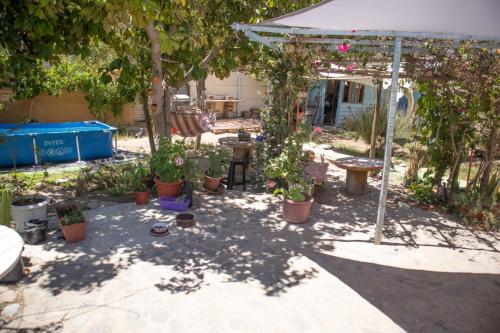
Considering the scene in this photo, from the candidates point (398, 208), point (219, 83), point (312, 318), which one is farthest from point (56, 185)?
point (219, 83)

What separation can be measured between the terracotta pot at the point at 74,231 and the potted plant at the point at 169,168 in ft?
5.09

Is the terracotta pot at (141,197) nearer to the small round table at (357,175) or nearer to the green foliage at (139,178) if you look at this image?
the green foliage at (139,178)

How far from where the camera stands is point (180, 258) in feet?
12.8

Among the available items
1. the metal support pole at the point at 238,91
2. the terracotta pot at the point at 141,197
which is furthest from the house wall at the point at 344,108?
the terracotta pot at the point at 141,197

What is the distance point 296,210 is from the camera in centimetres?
495

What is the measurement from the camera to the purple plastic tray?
523 cm

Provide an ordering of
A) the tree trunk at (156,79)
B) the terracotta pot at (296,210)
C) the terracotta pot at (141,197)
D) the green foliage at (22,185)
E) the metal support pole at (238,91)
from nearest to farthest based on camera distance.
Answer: the green foliage at (22,185) < the terracotta pot at (296,210) < the terracotta pot at (141,197) < the tree trunk at (156,79) < the metal support pole at (238,91)

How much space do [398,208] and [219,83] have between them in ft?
41.3

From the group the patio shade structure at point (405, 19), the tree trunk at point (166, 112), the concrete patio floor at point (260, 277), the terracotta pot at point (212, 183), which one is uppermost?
the patio shade structure at point (405, 19)

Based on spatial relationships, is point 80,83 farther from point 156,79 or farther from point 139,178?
point 139,178

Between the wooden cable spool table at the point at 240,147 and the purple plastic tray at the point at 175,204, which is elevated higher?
the wooden cable spool table at the point at 240,147

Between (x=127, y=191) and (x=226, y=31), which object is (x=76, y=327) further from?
(x=226, y=31)

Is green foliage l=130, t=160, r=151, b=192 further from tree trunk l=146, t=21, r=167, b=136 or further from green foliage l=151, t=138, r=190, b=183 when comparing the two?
tree trunk l=146, t=21, r=167, b=136

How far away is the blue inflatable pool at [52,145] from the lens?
305 inches
